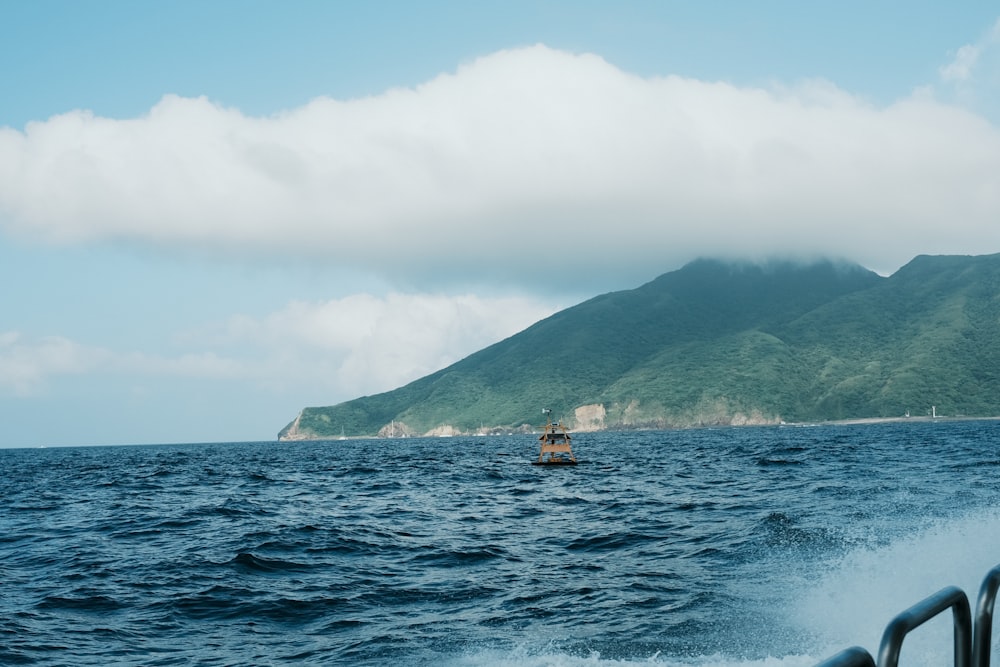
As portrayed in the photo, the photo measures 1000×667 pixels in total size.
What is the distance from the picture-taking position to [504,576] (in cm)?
2030

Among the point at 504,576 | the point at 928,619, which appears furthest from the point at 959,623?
the point at 504,576

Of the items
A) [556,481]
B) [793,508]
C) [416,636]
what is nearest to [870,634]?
[416,636]

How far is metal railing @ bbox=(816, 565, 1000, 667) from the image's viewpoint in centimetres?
359

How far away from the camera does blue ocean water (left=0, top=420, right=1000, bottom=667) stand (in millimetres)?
14195

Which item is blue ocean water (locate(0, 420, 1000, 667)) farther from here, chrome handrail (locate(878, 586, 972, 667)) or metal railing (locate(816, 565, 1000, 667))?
chrome handrail (locate(878, 586, 972, 667))

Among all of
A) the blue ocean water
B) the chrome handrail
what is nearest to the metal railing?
the chrome handrail

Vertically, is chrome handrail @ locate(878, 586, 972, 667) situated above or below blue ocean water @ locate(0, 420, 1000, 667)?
above

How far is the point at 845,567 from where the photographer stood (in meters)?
18.6

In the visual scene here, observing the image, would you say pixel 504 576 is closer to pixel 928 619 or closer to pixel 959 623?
pixel 959 623

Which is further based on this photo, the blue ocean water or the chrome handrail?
the blue ocean water

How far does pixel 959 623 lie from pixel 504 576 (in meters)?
16.9

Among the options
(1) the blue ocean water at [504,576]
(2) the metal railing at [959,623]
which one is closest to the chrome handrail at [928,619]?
(2) the metal railing at [959,623]

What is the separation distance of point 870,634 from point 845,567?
557cm

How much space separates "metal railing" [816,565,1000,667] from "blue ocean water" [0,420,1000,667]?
7889 mm
